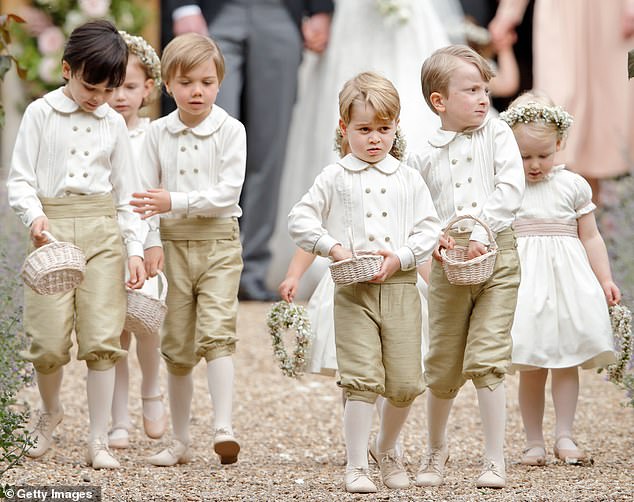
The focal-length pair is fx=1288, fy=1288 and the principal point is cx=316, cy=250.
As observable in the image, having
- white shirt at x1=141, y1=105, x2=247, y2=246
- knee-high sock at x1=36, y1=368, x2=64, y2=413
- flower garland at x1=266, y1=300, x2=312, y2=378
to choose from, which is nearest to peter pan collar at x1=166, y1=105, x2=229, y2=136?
white shirt at x1=141, y1=105, x2=247, y2=246

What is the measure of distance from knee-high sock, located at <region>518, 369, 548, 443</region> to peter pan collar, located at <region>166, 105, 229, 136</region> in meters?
1.54

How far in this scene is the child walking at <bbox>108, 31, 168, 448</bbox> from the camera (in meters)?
5.34

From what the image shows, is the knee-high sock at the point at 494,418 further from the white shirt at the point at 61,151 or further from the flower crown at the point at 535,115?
the white shirt at the point at 61,151

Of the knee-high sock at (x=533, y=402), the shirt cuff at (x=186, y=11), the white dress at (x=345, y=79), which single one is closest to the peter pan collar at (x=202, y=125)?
the knee-high sock at (x=533, y=402)

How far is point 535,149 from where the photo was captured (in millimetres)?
4914

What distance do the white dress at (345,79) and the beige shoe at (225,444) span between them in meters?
4.08

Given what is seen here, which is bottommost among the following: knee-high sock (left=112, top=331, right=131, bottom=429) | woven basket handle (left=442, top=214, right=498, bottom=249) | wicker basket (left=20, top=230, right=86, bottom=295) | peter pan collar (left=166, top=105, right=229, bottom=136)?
knee-high sock (left=112, top=331, right=131, bottom=429)

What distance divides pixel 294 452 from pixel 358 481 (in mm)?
1097

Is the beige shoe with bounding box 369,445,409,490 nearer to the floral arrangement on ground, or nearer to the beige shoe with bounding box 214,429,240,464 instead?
the beige shoe with bounding box 214,429,240,464

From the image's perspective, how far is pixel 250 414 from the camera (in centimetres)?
609

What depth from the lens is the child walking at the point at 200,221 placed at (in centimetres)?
469

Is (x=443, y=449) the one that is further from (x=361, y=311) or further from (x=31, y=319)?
(x=31, y=319)

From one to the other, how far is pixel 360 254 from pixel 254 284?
182 inches

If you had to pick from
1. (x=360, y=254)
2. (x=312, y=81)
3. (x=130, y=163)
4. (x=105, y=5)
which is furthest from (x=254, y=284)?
(x=360, y=254)
